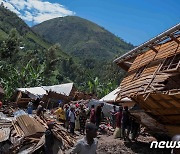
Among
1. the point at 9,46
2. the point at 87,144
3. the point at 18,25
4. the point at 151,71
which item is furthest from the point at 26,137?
the point at 18,25

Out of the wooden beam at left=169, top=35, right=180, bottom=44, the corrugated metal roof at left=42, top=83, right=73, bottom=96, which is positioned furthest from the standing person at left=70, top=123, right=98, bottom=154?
the corrugated metal roof at left=42, top=83, right=73, bottom=96

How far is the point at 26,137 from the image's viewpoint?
1149 centimetres

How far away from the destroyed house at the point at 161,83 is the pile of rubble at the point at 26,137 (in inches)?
119

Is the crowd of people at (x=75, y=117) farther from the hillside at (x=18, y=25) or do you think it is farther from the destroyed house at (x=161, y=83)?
the hillside at (x=18, y=25)

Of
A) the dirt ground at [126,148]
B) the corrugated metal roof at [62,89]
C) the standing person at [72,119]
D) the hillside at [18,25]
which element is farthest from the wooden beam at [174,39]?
the hillside at [18,25]

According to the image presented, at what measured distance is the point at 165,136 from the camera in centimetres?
1253

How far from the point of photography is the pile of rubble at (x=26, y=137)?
35.3ft

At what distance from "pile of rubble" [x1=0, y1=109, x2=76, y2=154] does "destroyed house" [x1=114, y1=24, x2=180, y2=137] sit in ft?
9.91

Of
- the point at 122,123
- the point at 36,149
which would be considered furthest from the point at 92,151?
the point at 122,123

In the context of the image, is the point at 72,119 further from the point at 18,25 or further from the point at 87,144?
the point at 18,25

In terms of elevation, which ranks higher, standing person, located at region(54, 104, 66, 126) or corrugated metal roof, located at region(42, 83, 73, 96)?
corrugated metal roof, located at region(42, 83, 73, 96)

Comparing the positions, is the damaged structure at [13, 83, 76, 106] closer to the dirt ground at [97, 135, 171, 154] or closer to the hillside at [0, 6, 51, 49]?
the dirt ground at [97, 135, 171, 154]

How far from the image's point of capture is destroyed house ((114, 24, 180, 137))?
33.1 ft

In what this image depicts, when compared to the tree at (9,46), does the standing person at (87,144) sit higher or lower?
lower
